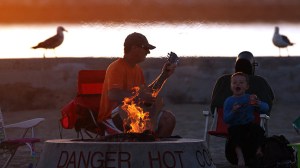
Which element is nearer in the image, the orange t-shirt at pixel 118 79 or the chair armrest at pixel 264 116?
the orange t-shirt at pixel 118 79

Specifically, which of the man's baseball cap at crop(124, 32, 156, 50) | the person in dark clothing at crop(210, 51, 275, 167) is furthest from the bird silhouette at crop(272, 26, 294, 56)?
the man's baseball cap at crop(124, 32, 156, 50)

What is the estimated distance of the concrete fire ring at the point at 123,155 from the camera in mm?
8664

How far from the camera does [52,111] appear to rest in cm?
2070

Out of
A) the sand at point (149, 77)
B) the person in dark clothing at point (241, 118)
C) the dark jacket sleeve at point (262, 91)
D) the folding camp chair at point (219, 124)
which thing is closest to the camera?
the person in dark clothing at point (241, 118)

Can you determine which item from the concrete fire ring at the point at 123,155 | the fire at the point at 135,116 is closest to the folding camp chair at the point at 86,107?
the fire at the point at 135,116

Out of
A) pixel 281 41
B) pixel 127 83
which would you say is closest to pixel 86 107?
pixel 127 83

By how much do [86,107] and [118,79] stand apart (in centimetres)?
103

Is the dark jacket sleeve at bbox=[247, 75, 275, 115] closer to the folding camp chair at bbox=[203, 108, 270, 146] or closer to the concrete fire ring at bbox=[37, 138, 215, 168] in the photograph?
the folding camp chair at bbox=[203, 108, 270, 146]

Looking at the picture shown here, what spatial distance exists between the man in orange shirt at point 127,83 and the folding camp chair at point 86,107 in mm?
323

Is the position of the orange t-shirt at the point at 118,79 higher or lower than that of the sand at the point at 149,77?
higher

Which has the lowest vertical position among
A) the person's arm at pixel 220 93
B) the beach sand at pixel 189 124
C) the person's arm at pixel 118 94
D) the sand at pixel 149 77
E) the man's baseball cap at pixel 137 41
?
the beach sand at pixel 189 124

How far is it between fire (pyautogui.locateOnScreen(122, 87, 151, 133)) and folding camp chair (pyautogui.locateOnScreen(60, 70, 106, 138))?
852mm

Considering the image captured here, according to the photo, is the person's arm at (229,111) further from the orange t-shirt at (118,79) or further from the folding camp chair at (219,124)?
the orange t-shirt at (118,79)

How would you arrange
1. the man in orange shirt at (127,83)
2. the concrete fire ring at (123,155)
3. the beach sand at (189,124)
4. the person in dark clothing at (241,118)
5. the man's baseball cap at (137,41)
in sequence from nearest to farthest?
the concrete fire ring at (123,155)
the man in orange shirt at (127,83)
the man's baseball cap at (137,41)
the person in dark clothing at (241,118)
the beach sand at (189,124)
